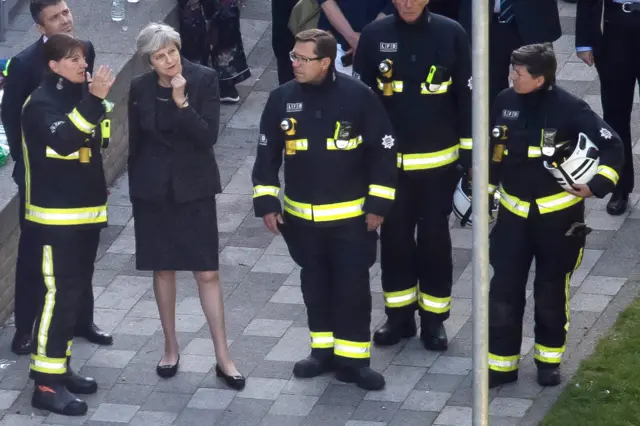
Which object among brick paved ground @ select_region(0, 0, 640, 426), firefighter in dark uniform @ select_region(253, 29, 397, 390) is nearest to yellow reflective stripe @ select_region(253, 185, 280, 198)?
firefighter in dark uniform @ select_region(253, 29, 397, 390)

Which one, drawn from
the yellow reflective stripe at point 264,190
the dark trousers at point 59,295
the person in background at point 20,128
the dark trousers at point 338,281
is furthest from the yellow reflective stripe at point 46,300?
the dark trousers at point 338,281

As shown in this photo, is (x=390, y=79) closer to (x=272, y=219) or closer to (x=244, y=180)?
(x=272, y=219)

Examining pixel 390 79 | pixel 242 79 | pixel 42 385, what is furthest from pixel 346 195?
pixel 242 79

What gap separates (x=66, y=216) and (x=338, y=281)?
150 cm

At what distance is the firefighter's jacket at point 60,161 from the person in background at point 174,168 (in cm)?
22

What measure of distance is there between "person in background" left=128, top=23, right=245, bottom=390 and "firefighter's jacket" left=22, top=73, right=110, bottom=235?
0.22 metres

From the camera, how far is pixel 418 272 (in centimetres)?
887

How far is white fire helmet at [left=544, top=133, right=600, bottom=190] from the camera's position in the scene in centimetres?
788

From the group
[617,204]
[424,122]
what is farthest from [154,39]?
[617,204]

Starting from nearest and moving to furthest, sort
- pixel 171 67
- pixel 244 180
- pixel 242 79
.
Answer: pixel 171 67, pixel 244 180, pixel 242 79

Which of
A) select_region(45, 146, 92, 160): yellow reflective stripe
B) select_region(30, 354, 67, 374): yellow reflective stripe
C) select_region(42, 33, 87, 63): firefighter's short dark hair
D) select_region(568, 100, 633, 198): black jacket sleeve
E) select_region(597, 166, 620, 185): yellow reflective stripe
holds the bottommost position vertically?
select_region(30, 354, 67, 374): yellow reflective stripe

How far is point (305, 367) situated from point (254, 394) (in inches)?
13.0

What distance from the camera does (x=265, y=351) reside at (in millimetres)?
8867

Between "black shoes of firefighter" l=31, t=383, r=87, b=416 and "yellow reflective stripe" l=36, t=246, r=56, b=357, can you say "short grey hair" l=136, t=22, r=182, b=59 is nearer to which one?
"yellow reflective stripe" l=36, t=246, r=56, b=357
